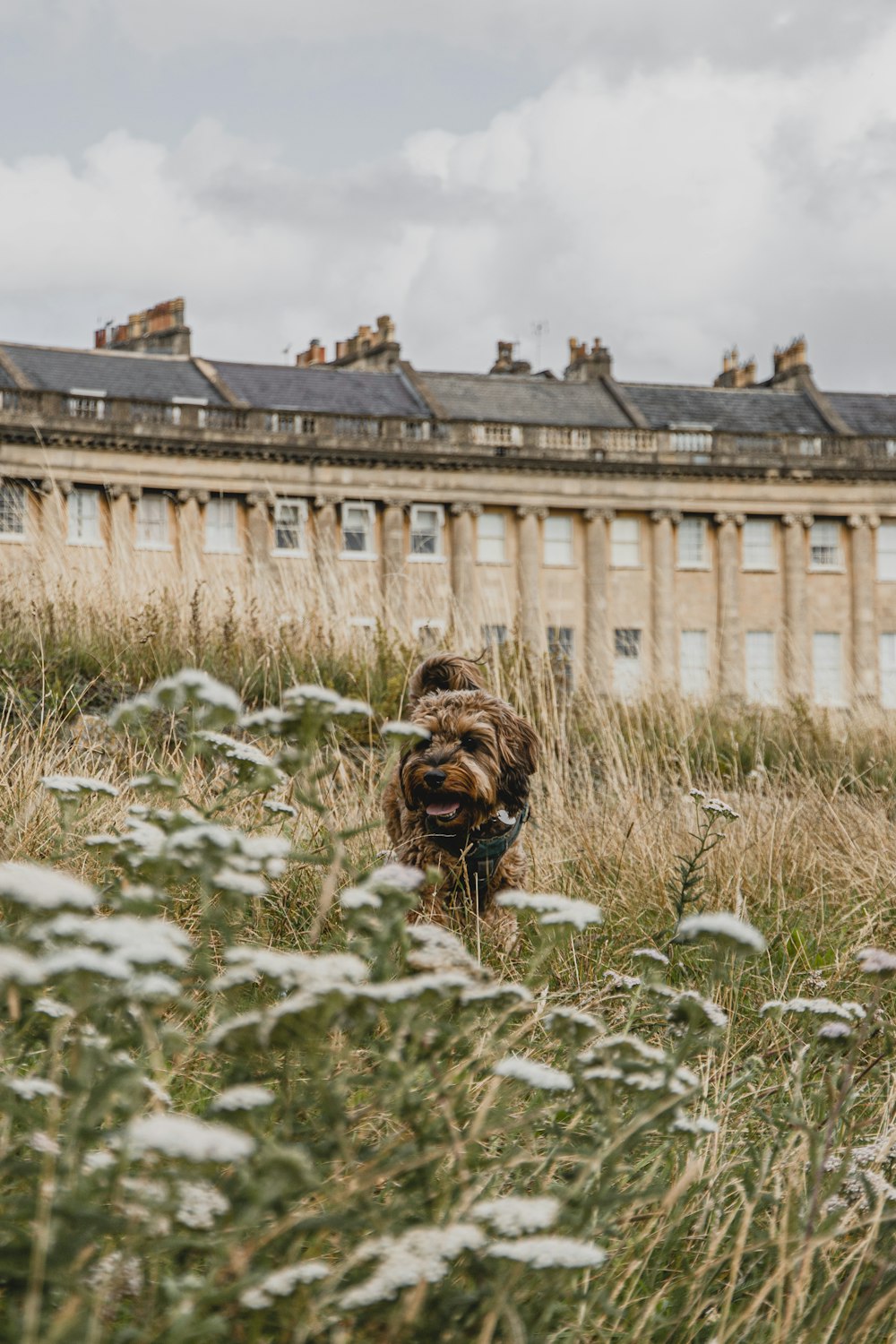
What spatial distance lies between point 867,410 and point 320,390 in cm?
1842

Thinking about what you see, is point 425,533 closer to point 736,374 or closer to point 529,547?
point 529,547

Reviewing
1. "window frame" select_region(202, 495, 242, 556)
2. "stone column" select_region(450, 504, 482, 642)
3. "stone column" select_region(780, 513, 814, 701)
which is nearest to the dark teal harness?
"window frame" select_region(202, 495, 242, 556)

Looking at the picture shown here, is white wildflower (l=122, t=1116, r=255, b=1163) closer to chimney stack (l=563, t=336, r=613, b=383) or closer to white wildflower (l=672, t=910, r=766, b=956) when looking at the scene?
white wildflower (l=672, t=910, r=766, b=956)

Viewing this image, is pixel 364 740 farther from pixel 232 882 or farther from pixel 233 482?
pixel 233 482

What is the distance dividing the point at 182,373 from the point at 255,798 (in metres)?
37.3

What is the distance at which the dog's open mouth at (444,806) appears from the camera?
15.2ft

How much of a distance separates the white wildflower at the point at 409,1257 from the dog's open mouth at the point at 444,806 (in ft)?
8.99

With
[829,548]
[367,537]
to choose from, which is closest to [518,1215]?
[367,537]

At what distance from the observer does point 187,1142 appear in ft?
5.10

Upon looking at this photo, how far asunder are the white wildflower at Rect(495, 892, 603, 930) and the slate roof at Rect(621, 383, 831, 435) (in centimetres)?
4463

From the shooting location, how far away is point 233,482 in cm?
4038

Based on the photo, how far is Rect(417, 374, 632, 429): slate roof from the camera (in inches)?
1750

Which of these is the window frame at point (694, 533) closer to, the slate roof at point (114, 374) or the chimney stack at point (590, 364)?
the chimney stack at point (590, 364)

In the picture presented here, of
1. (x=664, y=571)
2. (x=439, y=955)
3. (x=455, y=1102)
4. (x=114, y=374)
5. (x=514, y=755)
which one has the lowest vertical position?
(x=455, y=1102)
